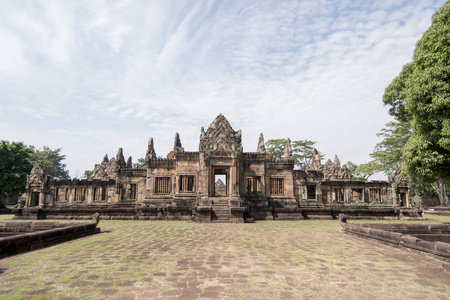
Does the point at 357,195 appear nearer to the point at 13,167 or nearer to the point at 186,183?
the point at 186,183

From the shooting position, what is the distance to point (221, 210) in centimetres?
1680

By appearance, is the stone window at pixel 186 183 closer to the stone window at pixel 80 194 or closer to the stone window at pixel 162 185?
the stone window at pixel 162 185

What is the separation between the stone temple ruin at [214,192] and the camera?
1844cm

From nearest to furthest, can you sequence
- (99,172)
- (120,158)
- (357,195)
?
(357,195), (120,158), (99,172)

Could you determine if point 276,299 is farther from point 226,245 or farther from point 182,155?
point 182,155

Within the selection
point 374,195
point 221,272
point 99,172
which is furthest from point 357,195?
point 99,172

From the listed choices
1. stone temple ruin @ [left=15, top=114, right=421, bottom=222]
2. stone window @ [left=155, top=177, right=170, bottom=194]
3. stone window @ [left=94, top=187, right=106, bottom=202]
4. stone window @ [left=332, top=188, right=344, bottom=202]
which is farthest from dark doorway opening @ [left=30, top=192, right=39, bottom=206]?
stone window @ [left=332, top=188, right=344, bottom=202]

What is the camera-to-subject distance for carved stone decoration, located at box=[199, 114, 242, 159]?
60.9ft

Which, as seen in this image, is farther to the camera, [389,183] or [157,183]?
[389,183]

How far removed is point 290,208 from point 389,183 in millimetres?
11003

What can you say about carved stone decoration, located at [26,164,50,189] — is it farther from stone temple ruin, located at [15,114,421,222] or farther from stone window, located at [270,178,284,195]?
stone window, located at [270,178,284,195]

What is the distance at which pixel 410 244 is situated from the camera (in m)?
7.70

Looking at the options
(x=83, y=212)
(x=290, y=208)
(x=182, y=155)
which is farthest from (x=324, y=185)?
(x=83, y=212)

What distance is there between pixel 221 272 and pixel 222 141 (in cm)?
1368
